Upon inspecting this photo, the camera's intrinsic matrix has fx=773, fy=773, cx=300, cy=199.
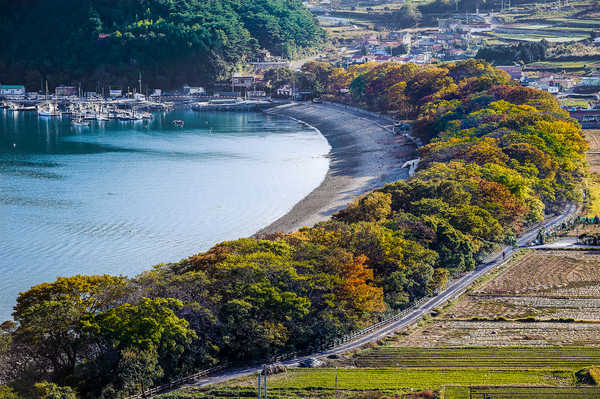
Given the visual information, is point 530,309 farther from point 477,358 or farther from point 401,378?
point 401,378

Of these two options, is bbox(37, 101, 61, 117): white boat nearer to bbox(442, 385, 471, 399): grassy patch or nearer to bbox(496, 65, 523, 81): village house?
bbox(496, 65, 523, 81): village house

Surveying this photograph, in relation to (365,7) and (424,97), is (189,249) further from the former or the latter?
(365,7)

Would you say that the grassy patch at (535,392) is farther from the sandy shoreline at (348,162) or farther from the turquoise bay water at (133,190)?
the turquoise bay water at (133,190)

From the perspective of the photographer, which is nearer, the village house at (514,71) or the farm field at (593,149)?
the farm field at (593,149)

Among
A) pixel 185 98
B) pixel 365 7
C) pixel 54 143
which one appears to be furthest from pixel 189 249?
pixel 365 7

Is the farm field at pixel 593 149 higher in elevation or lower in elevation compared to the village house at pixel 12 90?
lower

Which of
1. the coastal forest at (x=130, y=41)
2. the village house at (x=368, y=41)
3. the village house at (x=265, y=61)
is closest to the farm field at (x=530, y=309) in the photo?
the coastal forest at (x=130, y=41)
